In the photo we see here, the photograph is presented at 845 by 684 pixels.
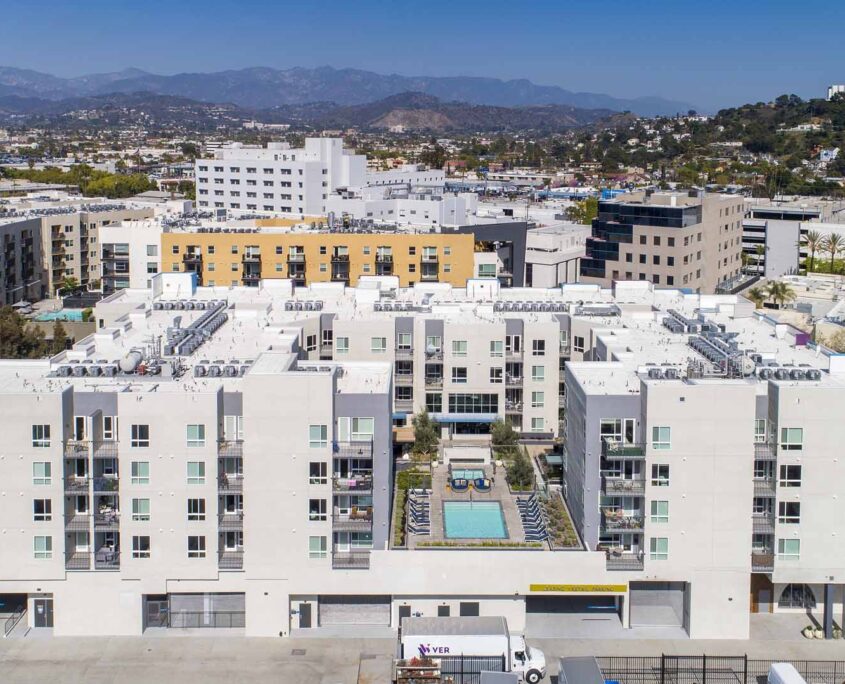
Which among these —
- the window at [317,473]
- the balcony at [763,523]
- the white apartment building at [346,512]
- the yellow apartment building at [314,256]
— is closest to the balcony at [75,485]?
the white apartment building at [346,512]

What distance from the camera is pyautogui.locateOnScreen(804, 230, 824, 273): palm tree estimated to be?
93.8 meters

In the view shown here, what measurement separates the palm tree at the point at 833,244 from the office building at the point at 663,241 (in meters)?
11.4

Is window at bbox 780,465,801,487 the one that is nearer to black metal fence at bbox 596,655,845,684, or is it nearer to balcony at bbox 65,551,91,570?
black metal fence at bbox 596,655,845,684

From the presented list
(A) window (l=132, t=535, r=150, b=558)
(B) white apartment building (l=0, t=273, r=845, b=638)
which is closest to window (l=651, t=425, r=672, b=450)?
(B) white apartment building (l=0, t=273, r=845, b=638)

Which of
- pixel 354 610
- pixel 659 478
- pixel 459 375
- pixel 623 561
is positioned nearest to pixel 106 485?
pixel 354 610

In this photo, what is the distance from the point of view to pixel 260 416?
108ft

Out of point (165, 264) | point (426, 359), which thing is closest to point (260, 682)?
point (426, 359)

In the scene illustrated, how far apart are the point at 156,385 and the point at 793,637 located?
1932 cm

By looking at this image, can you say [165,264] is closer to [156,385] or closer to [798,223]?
[156,385]

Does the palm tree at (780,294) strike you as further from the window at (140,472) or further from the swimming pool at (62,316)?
the window at (140,472)

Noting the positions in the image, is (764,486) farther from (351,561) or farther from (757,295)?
(757,295)

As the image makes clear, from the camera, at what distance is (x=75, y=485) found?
33.1 meters

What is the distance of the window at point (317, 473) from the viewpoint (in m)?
33.3

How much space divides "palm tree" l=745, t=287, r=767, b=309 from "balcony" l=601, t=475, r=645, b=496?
1676 inches
